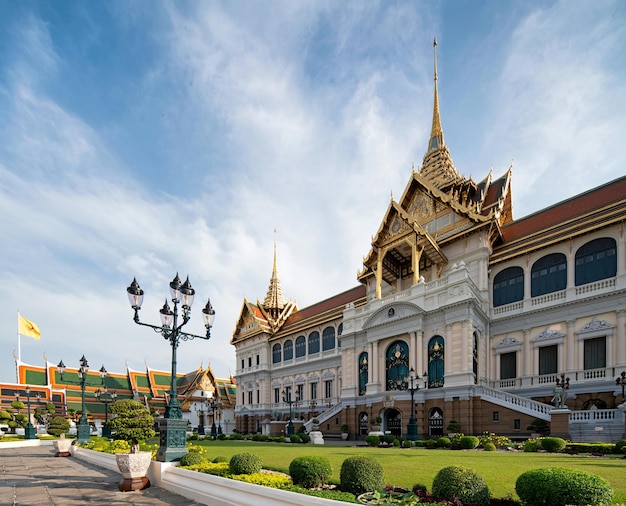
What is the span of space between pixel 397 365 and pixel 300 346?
701 inches

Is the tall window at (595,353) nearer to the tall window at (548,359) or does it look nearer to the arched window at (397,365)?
the tall window at (548,359)

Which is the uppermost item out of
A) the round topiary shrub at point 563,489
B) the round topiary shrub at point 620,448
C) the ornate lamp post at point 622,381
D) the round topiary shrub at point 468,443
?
the round topiary shrub at point 563,489

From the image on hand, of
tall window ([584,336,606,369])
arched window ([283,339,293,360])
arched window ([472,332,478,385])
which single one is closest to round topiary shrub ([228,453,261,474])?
arched window ([472,332,478,385])

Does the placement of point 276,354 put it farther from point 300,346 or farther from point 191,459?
point 191,459

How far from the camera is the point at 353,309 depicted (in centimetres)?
3350

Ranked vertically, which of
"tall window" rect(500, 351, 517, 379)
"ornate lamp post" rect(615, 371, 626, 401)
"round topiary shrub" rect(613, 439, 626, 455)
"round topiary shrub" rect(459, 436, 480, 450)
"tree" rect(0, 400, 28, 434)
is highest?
"ornate lamp post" rect(615, 371, 626, 401)

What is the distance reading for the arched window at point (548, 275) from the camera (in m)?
24.3

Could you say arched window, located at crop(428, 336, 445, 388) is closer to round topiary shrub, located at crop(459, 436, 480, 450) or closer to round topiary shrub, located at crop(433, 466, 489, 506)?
round topiary shrub, located at crop(459, 436, 480, 450)

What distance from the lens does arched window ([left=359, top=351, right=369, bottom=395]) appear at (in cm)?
3095

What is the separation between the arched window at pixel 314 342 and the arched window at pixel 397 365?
1386 centimetres

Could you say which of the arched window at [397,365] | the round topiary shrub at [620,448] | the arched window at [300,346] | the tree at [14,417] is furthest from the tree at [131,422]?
the tree at [14,417]

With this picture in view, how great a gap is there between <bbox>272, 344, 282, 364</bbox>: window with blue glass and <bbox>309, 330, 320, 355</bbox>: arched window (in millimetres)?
5703

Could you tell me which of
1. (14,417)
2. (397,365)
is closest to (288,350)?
(397,365)

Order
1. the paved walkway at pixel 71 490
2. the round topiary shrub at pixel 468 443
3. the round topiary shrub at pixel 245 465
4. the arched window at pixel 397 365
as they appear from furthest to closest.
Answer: the arched window at pixel 397 365
the round topiary shrub at pixel 468 443
the paved walkway at pixel 71 490
the round topiary shrub at pixel 245 465
